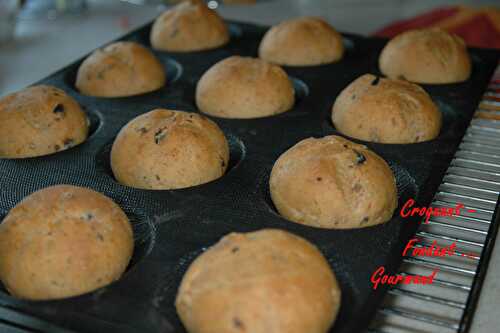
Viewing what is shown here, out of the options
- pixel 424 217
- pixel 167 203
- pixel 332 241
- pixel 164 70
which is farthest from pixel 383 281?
pixel 164 70

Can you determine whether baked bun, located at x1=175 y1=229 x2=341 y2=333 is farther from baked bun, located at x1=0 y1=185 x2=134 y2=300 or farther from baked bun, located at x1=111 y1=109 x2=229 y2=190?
baked bun, located at x1=111 y1=109 x2=229 y2=190

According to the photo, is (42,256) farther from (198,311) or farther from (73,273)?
(198,311)

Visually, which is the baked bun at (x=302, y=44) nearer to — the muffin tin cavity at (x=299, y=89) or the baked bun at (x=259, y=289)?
the muffin tin cavity at (x=299, y=89)

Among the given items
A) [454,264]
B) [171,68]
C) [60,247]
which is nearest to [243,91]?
[171,68]

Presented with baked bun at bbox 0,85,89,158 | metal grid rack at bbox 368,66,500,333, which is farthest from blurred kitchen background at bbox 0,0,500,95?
metal grid rack at bbox 368,66,500,333

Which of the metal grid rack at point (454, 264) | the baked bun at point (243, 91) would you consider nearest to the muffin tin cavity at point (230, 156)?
the baked bun at point (243, 91)
